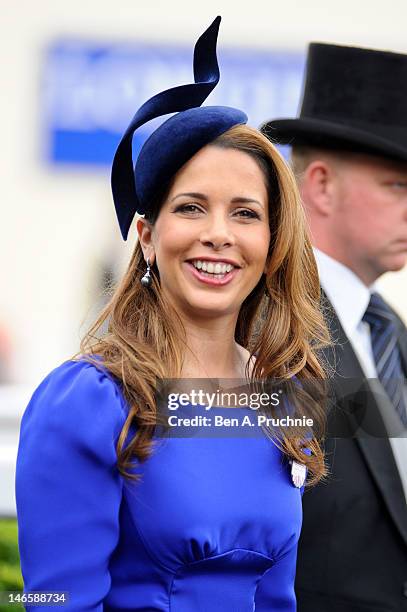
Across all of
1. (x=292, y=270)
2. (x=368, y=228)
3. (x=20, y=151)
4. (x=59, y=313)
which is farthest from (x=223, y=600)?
(x=20, y=151)

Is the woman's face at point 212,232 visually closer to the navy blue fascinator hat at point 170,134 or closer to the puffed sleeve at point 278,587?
the navy blue fascinator hat at point 170,134

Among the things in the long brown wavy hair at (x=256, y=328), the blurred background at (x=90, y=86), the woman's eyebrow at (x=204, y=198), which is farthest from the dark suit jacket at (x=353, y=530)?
the blurred background at (x=90, y=86)

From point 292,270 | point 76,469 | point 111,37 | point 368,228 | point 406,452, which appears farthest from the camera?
point 111,37

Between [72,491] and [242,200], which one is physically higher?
[242,200]

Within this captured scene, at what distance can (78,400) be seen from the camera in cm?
137

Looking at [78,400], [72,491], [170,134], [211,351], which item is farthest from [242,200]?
[72,491]

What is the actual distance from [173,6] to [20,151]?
0.51m

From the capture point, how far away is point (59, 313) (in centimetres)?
254

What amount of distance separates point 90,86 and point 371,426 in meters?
1.08

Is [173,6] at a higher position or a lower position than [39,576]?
higher

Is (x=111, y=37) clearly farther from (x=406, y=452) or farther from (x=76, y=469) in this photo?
(x=76, y=469)

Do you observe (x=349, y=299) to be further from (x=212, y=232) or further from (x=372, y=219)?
(x=212, y=232)

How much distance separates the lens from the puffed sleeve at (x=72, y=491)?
1362 millimetres

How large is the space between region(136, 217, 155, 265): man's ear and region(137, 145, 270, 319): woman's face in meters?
0.01
